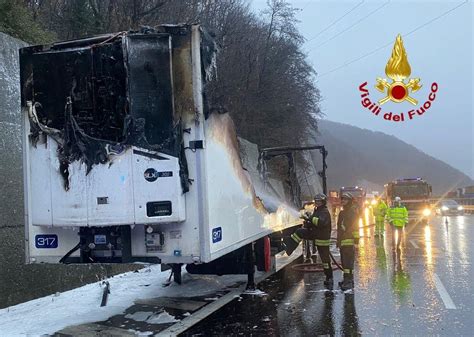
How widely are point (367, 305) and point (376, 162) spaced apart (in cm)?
11886

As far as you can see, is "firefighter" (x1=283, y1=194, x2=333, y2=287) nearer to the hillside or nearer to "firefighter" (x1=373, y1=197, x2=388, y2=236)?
"firefighter" (x1=373, y1=197, x2=388, y2=236)

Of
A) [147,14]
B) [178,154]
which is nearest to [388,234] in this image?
[147,14]

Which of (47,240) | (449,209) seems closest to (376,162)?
(449,209)

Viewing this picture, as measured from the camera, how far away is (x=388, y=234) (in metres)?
20.4

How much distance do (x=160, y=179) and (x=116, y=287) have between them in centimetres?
417

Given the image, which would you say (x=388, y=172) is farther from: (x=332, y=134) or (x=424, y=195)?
(x=424, y=195)

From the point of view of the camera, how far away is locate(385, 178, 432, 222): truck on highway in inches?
1002

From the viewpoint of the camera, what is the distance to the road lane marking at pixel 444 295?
7459 mm

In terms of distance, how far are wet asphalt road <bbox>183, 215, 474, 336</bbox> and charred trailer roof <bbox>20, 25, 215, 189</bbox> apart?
2.60m

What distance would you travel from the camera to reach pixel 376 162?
122m

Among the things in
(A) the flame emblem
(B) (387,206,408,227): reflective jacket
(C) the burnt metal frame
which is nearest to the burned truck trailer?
(C) the burnt metal frame

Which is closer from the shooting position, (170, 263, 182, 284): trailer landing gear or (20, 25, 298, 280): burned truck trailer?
(20, 25, 298, 280): burned truck trailer

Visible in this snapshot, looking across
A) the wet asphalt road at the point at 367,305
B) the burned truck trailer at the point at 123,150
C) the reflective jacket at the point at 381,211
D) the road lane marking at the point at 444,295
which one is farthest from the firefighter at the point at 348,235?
the reflective jacket at the point at 381,211

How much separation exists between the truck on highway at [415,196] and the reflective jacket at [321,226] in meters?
16.6
